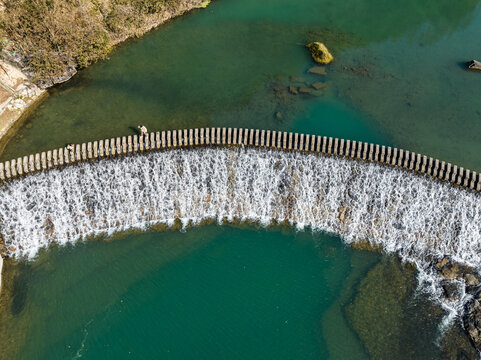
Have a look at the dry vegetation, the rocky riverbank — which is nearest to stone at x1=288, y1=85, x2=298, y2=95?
the dry vegetation

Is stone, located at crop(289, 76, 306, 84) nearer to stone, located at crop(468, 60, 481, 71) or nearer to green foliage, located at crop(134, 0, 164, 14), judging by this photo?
green foliage, located at crop(134, 0, 164, 14)

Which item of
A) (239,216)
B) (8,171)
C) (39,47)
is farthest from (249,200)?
(39,47)

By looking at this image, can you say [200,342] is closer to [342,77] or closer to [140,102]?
[140,102]

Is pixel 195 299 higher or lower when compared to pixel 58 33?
lower

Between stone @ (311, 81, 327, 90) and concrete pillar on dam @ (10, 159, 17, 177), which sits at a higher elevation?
stone @ (311, 81, 327, 90)

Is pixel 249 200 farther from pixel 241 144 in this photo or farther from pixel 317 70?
pixel 317 70

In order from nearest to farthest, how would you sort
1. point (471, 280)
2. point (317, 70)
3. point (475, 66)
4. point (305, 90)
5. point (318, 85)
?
point (471, 280) < point (305, 90) < point (318, 85) < point (317, 70) < point (475, 66)
